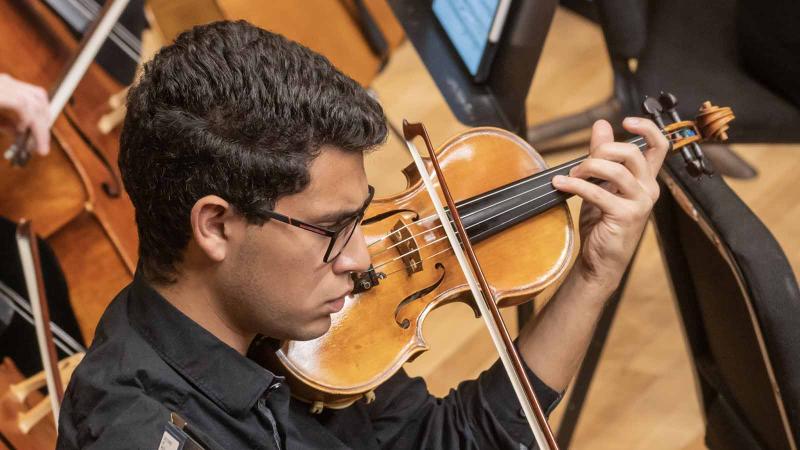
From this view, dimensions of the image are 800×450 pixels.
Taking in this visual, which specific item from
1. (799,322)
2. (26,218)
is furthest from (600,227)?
(26,218)

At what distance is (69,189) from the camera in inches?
60.7

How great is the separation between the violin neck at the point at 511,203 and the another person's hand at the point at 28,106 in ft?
2.34

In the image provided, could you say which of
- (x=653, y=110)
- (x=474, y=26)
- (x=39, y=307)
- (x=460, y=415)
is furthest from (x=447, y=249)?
(x=39, y=307)

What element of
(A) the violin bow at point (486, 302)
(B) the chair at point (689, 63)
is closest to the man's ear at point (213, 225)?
(A) the violin bow at point (486, 302)

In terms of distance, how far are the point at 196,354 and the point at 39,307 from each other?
2.04 ft

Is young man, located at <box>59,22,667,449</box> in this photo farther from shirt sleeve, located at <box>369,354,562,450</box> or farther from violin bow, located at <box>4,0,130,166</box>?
violin bow, located at <box>4,0,130,166</box>

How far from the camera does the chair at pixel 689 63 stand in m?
1.65

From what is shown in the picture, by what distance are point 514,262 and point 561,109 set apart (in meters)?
1.33

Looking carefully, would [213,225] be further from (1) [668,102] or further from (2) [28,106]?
(2) [28,106]

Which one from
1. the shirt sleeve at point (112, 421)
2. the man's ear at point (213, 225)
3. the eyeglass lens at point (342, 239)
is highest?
the man's ear at point (213, 225)

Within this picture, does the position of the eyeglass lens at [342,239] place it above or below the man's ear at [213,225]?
below

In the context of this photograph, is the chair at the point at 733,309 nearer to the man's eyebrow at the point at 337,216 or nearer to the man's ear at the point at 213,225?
the man's eyebrow at the point at 337,216

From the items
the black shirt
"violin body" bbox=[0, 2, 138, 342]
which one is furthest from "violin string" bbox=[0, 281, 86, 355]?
the black shirt

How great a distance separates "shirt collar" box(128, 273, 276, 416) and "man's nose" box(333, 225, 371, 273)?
0.14m
